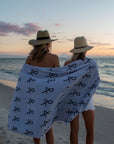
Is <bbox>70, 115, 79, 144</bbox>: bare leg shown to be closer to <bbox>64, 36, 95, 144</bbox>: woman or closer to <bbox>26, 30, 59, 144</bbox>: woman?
<bbox>64, 36, 95, 144</bbox>: woman

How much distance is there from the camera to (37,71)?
7.83 feet

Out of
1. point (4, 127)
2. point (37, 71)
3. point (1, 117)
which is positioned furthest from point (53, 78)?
point (1, 117)

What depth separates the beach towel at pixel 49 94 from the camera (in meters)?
2.30

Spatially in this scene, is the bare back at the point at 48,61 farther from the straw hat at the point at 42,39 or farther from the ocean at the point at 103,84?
Answer: the ocean at the point at 103,84

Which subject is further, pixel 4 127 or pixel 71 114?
pixel 4 127

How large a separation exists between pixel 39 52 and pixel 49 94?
55 cm

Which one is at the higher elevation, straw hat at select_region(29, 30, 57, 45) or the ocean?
straw hat at select_region(29, 30, 57, 45)

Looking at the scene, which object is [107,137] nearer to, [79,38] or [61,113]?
[61,113]

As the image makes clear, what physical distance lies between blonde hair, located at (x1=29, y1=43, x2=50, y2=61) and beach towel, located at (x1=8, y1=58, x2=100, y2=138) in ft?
0.45

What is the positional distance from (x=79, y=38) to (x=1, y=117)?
3304 millimetres

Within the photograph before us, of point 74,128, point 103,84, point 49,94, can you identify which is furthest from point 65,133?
point 103,84

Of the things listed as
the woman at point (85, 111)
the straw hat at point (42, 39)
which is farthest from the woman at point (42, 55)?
the woman at point (85, 111)

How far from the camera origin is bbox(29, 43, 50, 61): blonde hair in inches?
91.6

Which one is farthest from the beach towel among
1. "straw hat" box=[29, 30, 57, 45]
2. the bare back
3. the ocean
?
the ocean
